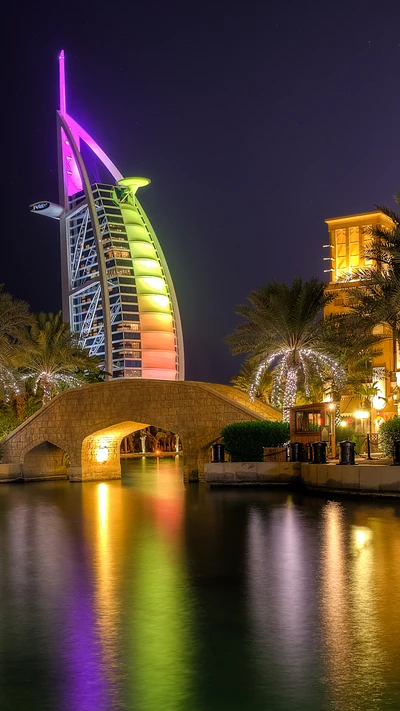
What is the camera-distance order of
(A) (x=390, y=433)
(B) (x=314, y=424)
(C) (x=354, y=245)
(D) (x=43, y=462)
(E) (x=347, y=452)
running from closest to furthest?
1. (E) (x=347, y=452)
2. (A) (x=390, y=433)
3. (B) (x=314, y=424)
4. (D) (x=43, y=462)
5. (C) (x=354, y=245)

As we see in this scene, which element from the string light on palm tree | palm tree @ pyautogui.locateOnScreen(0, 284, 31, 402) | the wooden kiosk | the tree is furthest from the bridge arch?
the wooden kiosk

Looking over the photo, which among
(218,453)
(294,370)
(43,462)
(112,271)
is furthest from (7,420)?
(112,271)

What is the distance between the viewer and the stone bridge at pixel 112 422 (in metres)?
33.6

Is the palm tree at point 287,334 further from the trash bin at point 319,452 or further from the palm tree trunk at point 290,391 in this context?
the trash bin at point 319,452

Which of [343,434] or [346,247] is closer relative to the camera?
[343,434]

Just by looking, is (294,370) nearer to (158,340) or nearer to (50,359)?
(50,359)

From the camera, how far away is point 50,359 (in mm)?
44531

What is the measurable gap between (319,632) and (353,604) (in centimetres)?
131

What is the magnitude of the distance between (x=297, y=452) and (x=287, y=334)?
679cm

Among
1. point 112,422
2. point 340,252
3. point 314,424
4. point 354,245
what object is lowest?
point 314,424

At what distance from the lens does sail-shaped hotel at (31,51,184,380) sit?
4112 inches

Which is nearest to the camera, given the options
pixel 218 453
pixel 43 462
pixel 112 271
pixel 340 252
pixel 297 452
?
pixel 297 452

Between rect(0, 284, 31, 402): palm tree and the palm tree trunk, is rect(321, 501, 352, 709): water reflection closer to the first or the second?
the palm tree trunk

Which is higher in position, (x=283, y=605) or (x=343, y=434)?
(x=343, y=434)
